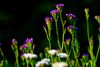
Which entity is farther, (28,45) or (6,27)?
(6,27)

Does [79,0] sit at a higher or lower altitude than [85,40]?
higher

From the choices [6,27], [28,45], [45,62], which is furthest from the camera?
[6,27]

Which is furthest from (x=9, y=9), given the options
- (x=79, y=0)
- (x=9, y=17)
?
(x=79, y=0)

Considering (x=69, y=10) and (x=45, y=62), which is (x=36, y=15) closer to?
(x=69, y=10)

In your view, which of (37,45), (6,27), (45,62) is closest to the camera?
(45,62)

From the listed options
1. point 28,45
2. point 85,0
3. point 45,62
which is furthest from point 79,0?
point 45,62

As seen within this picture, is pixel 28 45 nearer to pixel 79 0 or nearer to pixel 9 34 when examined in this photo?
pixel 9 34

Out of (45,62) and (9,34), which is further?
(9,34)

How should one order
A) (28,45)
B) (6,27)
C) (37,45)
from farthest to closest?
(6,27)
(37,45)
(28,45)

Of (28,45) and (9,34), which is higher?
(28,45)
